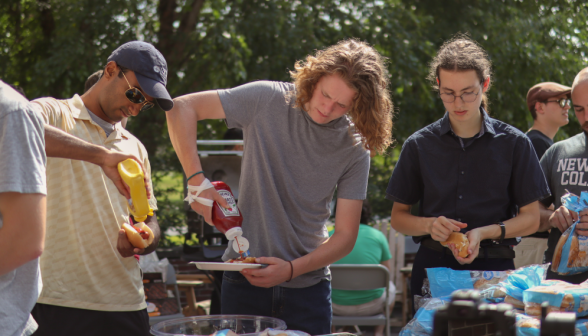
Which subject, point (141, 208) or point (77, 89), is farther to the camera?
point (77, 89)

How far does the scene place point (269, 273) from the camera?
1.85 m

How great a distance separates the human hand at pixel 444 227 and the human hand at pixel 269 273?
1.82ft

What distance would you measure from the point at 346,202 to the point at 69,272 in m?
1.05

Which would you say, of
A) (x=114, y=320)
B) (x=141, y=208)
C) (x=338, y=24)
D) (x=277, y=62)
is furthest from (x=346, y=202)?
(x=338, y=24)

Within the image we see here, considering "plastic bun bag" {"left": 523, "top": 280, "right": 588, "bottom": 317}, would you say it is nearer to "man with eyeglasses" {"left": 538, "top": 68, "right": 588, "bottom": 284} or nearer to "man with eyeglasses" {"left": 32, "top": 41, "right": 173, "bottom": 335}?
"man with eyeglasses" {"left": 538, "top": 68, "right": 588, "bottom": 284}

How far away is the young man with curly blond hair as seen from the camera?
197 centimetres

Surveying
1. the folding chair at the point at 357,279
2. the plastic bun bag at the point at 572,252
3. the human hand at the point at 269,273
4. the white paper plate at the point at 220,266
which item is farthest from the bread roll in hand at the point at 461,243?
the folding chair at the point at 357,279

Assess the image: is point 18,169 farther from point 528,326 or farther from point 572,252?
point 572,252

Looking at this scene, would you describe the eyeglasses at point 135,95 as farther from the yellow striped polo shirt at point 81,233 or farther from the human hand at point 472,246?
the human hand at point 472,246

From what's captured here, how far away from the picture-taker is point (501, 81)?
6.81m

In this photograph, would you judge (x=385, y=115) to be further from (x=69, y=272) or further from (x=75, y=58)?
(x=75, y=58)

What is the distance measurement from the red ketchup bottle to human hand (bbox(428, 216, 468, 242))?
27.1 inches

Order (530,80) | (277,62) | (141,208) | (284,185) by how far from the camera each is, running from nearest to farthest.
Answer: (141,208)
(284,185)
(277,62)
(530,80)

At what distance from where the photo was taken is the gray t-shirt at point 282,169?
2035 mm
